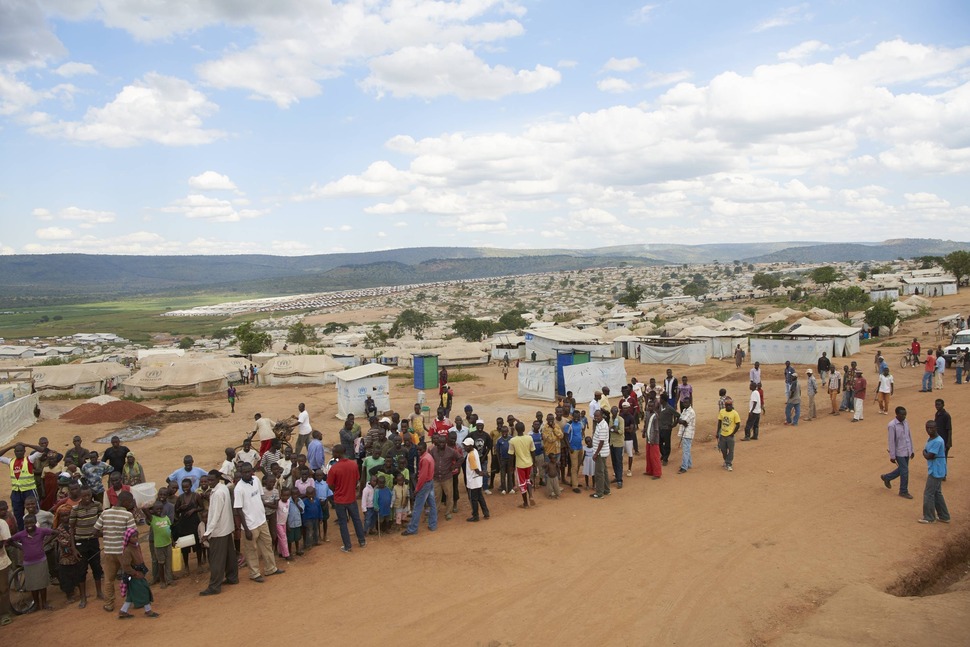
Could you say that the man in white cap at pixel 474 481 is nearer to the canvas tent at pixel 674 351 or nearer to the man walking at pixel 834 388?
the man walking at pixel 834 388

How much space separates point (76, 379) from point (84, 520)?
93.5 ft

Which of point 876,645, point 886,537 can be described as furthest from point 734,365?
point 876,645

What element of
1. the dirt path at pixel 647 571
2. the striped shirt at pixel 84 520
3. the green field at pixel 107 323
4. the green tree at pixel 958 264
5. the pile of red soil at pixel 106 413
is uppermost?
the green tree at pixel 958 264

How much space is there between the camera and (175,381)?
95.9 feet

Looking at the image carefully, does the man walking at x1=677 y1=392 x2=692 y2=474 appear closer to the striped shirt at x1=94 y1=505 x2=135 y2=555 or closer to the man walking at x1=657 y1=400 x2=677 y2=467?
the man walking at x1=657 y1=400 x2=677 y2=467

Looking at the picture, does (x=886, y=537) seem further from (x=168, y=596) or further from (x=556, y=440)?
(x=168, y=596)

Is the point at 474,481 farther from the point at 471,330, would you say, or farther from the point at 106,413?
the point at 471,330

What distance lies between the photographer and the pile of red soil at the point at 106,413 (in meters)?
22.1

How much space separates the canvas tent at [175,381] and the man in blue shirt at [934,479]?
28.4 meters

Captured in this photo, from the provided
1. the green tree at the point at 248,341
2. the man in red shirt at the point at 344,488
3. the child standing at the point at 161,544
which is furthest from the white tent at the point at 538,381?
the green tree at the point at 248,341

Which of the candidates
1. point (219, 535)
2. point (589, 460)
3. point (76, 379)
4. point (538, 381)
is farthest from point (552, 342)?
point (219, 535)

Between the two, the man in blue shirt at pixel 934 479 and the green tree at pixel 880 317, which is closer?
the man in blue shirt at pixel 934 479

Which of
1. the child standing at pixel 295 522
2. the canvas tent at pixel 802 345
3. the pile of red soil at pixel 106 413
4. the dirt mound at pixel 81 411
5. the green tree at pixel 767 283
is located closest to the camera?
the child standing at pixel 295 522

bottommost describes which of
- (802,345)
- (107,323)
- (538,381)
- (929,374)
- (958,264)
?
(107,323)
